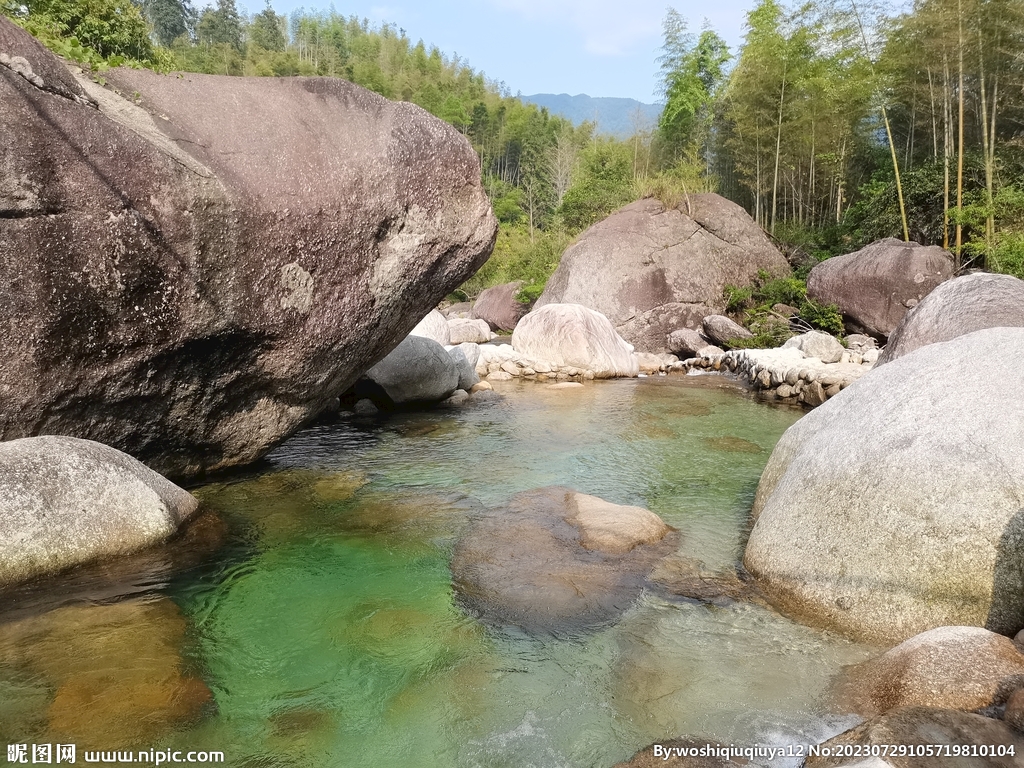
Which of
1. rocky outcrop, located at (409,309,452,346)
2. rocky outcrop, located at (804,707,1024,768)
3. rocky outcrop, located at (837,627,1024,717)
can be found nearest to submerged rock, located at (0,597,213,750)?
rocky outcrop, located at (804,707,1024,768)

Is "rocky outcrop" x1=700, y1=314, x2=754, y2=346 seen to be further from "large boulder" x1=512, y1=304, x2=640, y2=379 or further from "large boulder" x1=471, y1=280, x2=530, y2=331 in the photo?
"large boulder" x1=471, y1=280, x2=530, y2=331

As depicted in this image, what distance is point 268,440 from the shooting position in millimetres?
7023

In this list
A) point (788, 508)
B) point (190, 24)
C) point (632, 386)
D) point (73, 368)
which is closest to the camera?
point (788, 508)

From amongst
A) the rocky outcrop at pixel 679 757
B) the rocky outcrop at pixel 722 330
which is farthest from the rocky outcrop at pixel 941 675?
the rocky outcrop at pixel 722 330

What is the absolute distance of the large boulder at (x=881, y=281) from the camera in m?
14.7

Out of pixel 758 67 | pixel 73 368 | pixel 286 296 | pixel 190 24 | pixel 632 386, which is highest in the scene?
pixel 190 24

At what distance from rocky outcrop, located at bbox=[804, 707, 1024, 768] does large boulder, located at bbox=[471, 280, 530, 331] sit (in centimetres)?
2161

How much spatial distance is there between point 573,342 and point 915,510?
36.0ft

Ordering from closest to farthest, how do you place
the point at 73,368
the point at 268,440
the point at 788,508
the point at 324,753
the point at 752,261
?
the point at 324,753 < the point at 788,508 < the point at 73,368 < the point at 268,440 < the point at 752,261

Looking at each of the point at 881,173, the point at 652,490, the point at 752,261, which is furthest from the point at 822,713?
the point at 881,173

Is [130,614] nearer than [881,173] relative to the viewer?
Yes

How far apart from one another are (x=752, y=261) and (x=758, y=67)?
20.0 feet

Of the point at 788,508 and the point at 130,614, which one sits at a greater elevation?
the point at 788,508

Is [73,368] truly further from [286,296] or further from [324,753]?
[324,753]
